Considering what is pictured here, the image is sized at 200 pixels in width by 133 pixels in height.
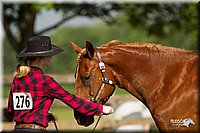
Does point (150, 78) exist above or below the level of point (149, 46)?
below

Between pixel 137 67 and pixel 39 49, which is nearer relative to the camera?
pixel 39 49

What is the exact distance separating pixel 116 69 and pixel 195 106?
A: 2.97ft

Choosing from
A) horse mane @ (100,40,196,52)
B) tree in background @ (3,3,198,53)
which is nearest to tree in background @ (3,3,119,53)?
tree in background @ (3,3,198,53)

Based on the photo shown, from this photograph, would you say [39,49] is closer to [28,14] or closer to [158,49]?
[158,49]

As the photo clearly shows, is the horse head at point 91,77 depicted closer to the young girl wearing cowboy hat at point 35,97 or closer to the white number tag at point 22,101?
the young girl wearing cowboy hat at point 35,97

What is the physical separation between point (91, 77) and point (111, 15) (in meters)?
10.1

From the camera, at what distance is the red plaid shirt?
4547mm

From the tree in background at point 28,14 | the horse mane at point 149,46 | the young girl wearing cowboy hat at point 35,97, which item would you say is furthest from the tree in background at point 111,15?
the young girl wearing cowboy hat at point 35,97

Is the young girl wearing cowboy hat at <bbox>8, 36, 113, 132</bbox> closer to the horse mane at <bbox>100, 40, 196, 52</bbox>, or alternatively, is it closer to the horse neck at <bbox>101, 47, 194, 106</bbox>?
the horse neck at <bbox>101, 47, 194, 106</bbox>

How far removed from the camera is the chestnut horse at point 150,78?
5.08m

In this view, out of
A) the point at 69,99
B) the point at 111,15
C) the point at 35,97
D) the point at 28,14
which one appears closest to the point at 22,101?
the point at 35,97

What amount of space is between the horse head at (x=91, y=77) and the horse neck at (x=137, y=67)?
0.34 ft

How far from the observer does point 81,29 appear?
3709cm

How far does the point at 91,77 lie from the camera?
5.24 metres
